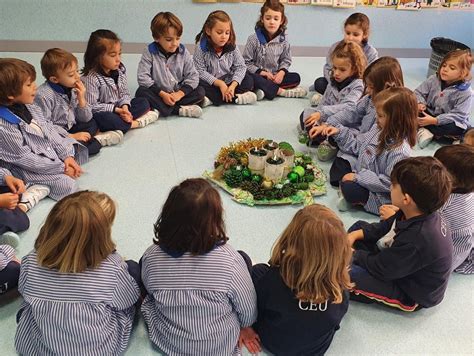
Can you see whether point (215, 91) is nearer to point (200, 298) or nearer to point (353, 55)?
point (353, 55)

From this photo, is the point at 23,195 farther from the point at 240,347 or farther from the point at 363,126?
the point at 363,126

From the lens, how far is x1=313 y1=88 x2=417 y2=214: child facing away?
7.34 feet

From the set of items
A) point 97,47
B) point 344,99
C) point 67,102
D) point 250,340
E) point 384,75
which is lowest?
point 250,340

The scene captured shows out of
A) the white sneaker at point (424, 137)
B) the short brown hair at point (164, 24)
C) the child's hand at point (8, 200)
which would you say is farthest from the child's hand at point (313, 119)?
the child's hand at point (8, 200)

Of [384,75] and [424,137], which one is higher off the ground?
[384,75]

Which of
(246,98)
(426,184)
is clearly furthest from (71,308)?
(246,98)

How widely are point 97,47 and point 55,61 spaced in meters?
0.40

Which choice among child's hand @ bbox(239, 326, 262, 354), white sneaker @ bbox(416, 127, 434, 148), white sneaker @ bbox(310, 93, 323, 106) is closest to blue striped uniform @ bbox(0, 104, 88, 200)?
child's hand @ bbox(239, 326, 262, 354)

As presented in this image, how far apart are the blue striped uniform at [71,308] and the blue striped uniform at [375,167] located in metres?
1.31

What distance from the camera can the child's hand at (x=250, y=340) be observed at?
5.48ft

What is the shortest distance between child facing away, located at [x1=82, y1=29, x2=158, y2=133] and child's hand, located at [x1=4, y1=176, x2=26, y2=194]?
857 mm

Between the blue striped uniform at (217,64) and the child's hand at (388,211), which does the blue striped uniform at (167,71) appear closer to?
the blue striped uniform at (217,64)

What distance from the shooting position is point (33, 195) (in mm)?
2291

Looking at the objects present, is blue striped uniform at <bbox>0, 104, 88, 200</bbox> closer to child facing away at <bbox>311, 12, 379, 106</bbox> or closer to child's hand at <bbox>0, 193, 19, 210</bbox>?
child's hand at <bbox>0, 193, 19, 210</bbox>
